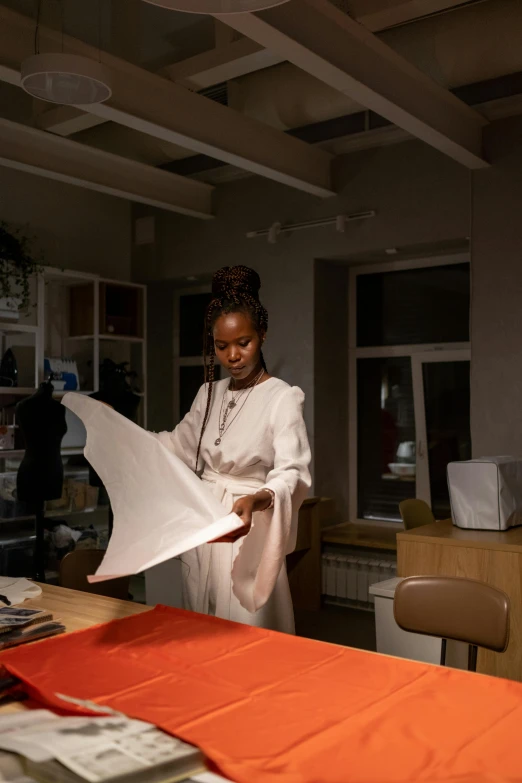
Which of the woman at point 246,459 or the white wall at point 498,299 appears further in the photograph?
the white wall at point 498,299

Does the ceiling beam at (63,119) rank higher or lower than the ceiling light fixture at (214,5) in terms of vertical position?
higher

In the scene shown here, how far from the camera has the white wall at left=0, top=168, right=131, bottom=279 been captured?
5.54 m

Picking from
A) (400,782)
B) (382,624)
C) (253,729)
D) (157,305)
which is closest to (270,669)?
(253,729)

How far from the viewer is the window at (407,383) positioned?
5.39 metres

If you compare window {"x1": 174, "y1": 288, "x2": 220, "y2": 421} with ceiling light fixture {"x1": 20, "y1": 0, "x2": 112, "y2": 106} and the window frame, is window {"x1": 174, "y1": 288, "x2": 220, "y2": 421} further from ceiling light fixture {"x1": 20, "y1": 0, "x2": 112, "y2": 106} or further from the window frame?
ceiling light fixture {"x1": 20, "y1": 0, "x2": 112, "y2": 106}

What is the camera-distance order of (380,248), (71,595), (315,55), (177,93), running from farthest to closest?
(380,248), (177,93), (315,55), (71,595)

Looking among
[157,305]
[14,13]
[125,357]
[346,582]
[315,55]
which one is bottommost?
[346,582]

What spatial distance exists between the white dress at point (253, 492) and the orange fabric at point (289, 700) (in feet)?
0.86

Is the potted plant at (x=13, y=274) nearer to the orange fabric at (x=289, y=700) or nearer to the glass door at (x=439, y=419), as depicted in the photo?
→ the glass door at (x=439, y=419)

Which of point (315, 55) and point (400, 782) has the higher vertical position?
point (315, 55)

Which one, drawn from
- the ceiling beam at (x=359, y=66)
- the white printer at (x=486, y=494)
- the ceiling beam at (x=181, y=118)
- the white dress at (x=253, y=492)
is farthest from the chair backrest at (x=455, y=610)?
the ceiling beam at (x=181, y=118)

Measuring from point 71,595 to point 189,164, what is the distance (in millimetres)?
4176

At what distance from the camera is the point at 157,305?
6805mm

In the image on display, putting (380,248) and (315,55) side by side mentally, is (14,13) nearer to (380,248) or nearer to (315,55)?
(315,55)
